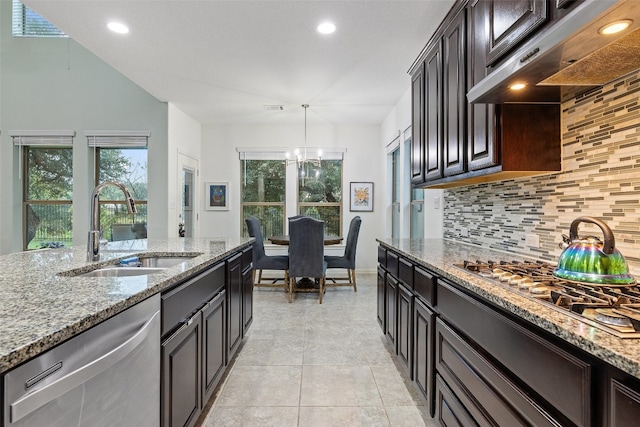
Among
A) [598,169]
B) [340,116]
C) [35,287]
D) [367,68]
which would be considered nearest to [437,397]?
[598,169]

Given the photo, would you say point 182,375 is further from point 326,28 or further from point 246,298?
point 326,28

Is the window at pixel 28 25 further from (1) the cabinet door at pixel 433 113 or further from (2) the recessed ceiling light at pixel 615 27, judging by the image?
(2) the recessed ceiling light at pixel 615 27

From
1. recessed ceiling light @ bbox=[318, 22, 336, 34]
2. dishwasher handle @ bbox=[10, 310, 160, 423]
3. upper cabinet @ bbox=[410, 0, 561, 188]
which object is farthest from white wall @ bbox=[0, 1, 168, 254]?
dishwasher handle @ bbox=[10, 310, 160, 423]

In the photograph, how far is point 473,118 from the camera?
1.86 metres

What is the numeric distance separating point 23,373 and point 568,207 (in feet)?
6.73

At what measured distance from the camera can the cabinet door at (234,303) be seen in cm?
223

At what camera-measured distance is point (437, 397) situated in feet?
5.23

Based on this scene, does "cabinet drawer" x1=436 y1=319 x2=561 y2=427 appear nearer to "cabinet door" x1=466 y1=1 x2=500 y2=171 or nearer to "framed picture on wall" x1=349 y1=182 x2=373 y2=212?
"cabinet door" x1=466 y1=1 x2=500 y2=171

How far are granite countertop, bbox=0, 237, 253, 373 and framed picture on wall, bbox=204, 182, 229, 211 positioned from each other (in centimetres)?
411

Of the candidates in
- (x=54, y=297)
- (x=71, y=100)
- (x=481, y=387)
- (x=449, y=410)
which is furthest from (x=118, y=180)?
(x=481, y=387)

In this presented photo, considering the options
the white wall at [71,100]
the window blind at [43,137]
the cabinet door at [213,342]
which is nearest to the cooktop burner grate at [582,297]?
the cabinet door at [213,342]

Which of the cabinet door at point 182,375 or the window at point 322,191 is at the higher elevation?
the window at point 322,191

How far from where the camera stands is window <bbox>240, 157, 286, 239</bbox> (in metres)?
5.96

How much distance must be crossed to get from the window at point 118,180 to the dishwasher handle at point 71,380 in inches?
171
